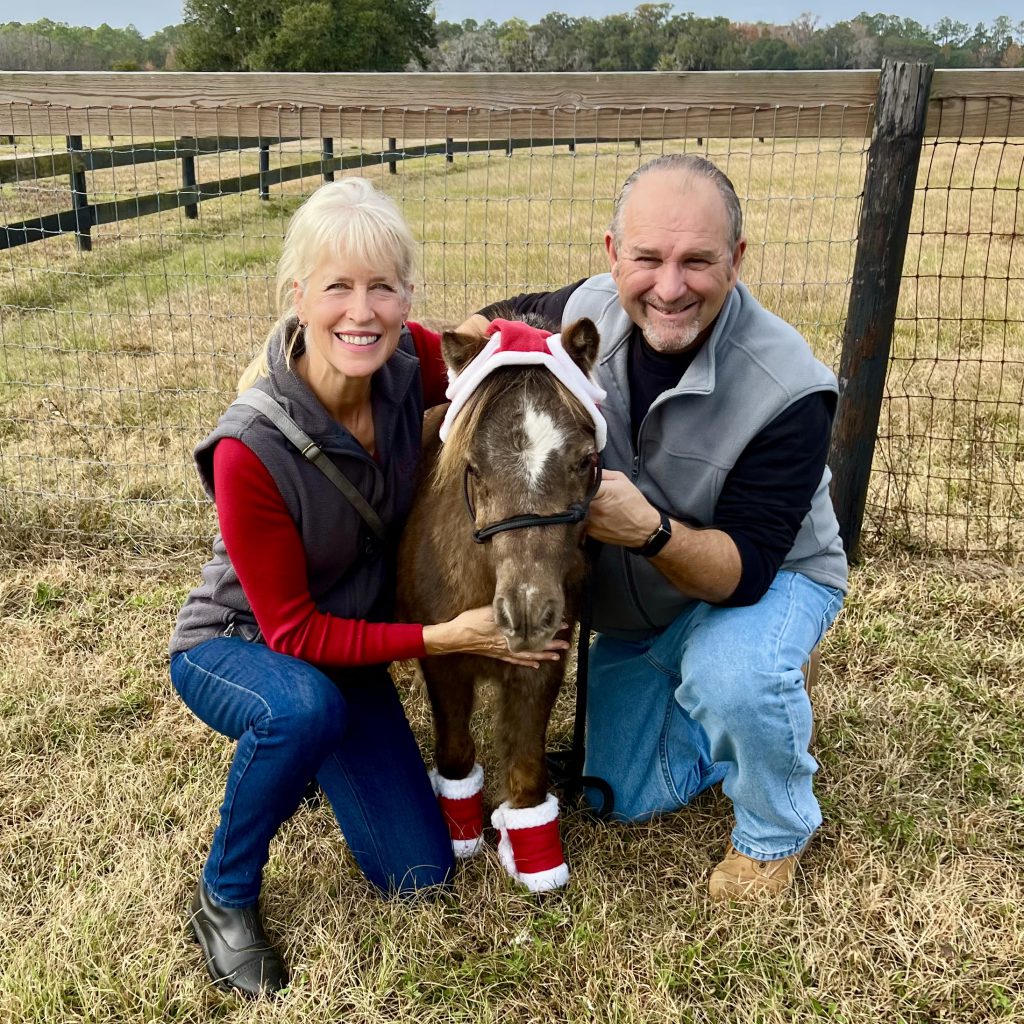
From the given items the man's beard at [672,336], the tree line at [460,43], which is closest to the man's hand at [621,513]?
the man's beard at [672,336]

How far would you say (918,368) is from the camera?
747 cm

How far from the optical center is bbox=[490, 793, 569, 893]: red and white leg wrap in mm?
3113

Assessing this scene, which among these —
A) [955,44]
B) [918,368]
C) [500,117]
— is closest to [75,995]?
[500,117]

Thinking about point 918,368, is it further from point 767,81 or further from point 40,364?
point 40,364

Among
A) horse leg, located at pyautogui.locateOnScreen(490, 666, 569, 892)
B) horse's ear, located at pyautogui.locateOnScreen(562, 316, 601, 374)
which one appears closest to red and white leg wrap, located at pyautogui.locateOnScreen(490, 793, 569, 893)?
horse leg, located at pyautogui.locateOnScreen(490, 666, 569, 892)

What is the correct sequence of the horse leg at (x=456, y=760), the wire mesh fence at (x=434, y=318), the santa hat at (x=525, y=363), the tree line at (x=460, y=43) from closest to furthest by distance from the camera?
the santa hat at (x=525, y=363)
the horse leg at (x=456, y=760)
the wire mesh fence at (x=434, y=318)
the tree line at (x=460, y=43)

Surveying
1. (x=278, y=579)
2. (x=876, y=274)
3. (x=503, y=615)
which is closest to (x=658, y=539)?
(x=503, y=615)

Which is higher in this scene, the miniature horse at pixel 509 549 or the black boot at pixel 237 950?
the miniature horse at pixel 509 549

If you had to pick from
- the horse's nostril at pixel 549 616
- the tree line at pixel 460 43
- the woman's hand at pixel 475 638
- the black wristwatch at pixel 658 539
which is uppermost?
the tree line at pixel 460 43

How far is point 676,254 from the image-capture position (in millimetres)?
2801

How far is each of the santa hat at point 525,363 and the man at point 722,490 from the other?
247mm

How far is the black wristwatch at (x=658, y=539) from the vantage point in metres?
2.73

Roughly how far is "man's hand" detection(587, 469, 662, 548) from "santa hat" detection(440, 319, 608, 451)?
12cm

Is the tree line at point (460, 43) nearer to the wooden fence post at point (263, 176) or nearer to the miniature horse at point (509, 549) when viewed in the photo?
the wooden fence post at point (263, 176)
